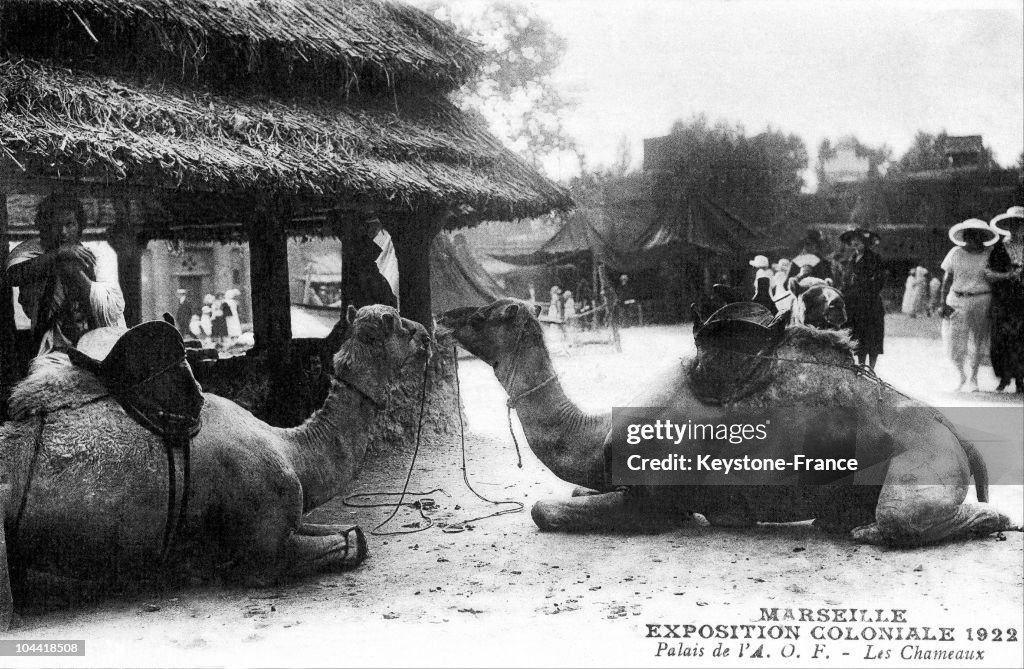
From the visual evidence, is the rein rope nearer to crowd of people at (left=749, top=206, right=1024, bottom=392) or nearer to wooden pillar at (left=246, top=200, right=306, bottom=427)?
wooden pillar at (left=246, top=200, right=306, bottom=427)

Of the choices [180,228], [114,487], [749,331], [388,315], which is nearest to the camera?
[114,487]

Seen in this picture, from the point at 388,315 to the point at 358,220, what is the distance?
2.86 feet

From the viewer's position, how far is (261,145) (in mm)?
3918

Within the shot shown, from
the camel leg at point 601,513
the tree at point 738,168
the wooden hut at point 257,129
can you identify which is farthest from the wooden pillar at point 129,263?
the tree at point 738,168

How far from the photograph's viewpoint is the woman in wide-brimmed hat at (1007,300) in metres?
4.42

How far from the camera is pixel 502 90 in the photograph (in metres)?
4.53

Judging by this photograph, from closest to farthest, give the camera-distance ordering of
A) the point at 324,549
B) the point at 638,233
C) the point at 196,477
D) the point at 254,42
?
the point at 196,477, the point at 324,549, the point at 254,42, the point at 638,233

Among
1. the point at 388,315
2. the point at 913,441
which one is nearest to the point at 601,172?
the point at 388,315

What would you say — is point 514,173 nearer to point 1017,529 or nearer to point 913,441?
point 913,441

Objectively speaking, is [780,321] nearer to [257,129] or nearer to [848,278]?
[848,278]

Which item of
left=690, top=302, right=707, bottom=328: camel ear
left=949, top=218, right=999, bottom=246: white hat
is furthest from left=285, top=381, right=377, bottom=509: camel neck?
left=949, top=218, right=999, bottom=246: white hat

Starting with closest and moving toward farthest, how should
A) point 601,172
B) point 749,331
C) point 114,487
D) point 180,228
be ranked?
point 114,487, point 749,331, point 601,172, point 180,228

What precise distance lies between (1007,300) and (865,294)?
927mm

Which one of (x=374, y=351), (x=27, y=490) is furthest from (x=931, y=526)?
(x=27, y=490)
